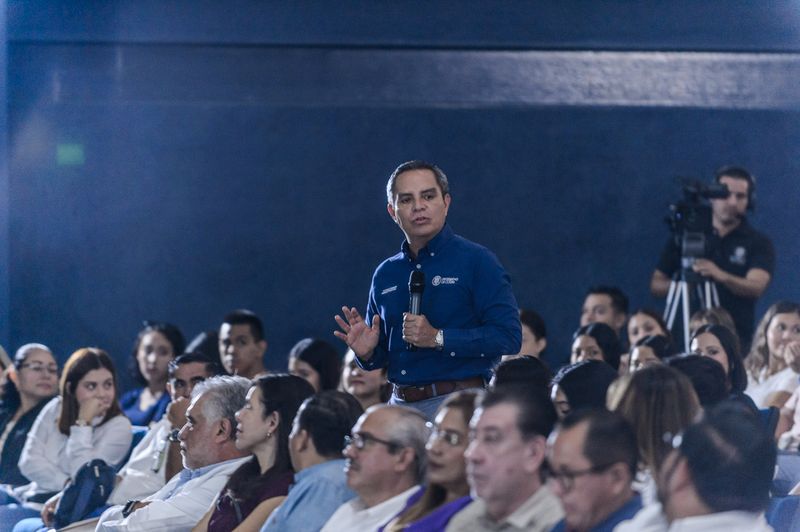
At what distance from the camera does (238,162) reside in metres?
7.59

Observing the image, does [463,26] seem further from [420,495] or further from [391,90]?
[420,495]

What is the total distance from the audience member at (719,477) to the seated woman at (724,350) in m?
2.19

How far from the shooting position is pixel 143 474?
4906 mm

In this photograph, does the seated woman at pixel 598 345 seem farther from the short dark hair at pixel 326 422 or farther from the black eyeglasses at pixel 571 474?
the black eyeglasses at pixel 571 474

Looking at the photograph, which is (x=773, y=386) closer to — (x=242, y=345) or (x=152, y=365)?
(x=242, y=345)

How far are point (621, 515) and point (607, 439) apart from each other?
150 mm

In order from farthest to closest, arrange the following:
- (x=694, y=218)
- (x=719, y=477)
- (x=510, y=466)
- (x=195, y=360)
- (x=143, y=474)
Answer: (x=694, y=218), (x=195, y=360), (x=143, y=474), (x=510, y=466), (x=719, y=477)

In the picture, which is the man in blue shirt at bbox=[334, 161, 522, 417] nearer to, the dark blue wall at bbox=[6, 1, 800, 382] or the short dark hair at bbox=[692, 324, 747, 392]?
the short dark hair at bbox=[692, 324, 747, 392]

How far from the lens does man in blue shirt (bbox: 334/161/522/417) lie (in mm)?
3658

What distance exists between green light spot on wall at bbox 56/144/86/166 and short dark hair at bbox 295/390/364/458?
4.40 m

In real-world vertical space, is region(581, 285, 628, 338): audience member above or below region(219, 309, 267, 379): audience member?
above

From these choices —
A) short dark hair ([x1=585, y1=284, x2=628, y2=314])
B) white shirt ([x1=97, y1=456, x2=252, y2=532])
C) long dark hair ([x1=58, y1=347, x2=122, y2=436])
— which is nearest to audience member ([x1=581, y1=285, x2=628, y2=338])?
short dark hair ([x1=585, y1=284, x2=628, y2=314])

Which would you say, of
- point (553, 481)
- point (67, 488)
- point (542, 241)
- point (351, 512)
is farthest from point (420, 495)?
point (542, 241)

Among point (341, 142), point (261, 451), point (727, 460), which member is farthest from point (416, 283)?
point (341, 142)
